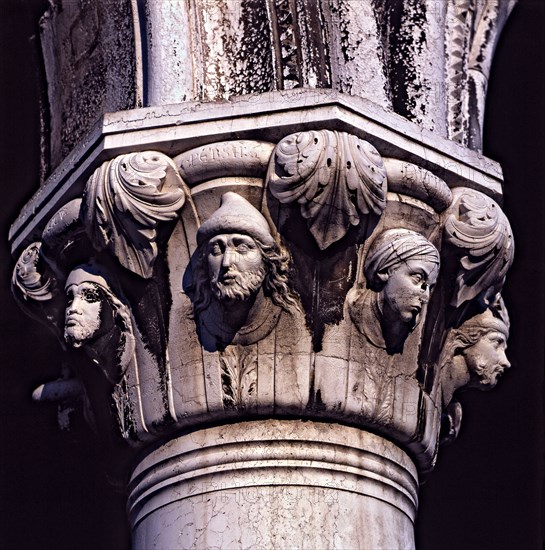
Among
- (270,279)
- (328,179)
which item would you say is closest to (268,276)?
(270,279)

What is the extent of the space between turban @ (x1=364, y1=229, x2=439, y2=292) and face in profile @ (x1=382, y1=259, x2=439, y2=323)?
0.8 inches

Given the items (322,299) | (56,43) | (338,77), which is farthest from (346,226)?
(56,43)

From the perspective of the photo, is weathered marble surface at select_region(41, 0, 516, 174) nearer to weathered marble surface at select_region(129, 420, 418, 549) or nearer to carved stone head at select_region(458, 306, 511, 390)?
carved stone head at select_region(458, 306, 511, 390)

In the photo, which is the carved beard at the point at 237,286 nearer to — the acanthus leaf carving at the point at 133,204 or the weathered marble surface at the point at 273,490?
the acanthus leaf carving at the point at 133,204

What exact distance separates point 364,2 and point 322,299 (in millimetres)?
1203

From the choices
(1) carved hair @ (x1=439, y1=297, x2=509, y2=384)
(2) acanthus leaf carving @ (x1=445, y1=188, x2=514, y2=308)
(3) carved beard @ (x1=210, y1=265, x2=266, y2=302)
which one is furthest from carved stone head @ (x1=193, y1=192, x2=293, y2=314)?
(1) carved hair @ (x1=439, y1=297, x2=509, y2=384)

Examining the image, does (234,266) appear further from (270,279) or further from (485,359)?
(485,359)

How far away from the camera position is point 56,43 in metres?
7.52

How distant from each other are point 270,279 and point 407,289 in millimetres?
422

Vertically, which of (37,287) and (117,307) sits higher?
(37,287)

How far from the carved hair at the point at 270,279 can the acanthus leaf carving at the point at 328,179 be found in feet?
Answer: 0.43

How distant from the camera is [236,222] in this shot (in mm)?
6219

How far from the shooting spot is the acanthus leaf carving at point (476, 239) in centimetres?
655

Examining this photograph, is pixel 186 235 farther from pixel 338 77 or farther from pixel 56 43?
pixel 56 43
